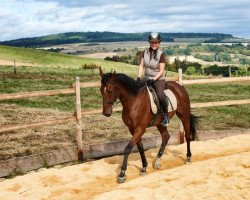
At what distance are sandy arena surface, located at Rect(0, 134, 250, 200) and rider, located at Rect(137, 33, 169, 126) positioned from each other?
1.53 m

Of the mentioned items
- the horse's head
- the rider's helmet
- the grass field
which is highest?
the rider's helmet

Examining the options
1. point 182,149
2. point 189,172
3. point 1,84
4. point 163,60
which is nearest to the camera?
point 189,172

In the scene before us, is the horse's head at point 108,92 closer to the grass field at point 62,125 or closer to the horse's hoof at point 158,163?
the horse's hoof at point 158,163

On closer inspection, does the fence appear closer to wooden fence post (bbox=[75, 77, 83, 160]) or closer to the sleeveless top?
wooden fence post (bbox=[75, 77, 83, 160])

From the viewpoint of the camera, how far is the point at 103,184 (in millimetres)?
8062

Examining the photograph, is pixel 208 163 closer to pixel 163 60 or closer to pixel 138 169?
pixel 138 169

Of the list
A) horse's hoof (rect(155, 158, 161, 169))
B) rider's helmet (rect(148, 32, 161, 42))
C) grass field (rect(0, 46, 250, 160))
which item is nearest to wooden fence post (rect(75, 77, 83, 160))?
grass field (rect(0, 46, 250, 160))

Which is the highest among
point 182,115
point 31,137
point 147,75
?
point 147,75

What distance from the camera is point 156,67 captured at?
9.04 meters

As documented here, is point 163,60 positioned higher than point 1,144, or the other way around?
point 163,60

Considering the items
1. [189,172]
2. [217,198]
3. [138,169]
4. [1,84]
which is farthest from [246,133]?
[1,84]

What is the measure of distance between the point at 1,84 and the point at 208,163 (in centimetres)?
2139

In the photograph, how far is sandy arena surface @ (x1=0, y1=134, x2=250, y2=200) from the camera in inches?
258

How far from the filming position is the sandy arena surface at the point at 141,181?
655 centimetres
